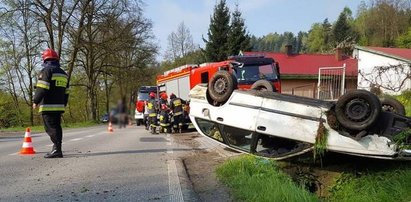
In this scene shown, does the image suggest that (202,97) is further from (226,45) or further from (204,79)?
(226,45)

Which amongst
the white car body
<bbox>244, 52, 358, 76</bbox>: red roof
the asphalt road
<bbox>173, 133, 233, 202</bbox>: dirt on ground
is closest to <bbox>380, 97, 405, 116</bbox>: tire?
the white car body

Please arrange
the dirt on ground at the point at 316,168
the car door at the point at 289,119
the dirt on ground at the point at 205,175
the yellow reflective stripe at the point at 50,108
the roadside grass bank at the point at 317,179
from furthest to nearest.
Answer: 1. the yellow reflective stripe at the point at 50,108
2. the dirt on ground at the point at 316,168
3. the car door at the point at 289,119
4. the dirt on ground at the point at 205,175
5. the roadside grass bank at the point at 317,179

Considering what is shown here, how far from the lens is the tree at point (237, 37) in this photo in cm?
4278

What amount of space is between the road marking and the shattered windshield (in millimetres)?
9994

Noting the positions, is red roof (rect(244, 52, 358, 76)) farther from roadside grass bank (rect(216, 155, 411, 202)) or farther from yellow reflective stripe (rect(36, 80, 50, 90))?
yellow reflective stripe (rect(36, 80, 50, 90))

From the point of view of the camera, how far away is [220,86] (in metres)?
8.05

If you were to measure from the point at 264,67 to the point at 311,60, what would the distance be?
24882 mm

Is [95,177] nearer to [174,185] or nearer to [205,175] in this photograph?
[174,185]

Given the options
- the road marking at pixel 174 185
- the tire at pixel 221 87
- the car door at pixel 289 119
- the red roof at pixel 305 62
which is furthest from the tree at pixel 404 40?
the road marking at pixel 174 185

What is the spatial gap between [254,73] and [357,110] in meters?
11.0

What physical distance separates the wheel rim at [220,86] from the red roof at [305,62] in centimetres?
3011

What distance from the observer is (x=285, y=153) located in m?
7.27

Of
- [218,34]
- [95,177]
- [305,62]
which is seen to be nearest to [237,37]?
[218,34]

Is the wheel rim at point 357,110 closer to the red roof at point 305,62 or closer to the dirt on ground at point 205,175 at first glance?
the dirt on ground at point 205,175
